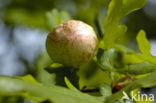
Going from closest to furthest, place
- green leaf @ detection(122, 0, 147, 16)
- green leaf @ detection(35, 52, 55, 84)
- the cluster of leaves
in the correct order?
the cluster of leaves < green leaf @ detection(122, 0, 147, 16) < green leaf @ detection(35, 52, 55, 84)

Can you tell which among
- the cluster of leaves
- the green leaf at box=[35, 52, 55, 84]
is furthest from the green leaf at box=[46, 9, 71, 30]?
the cluster of leaves

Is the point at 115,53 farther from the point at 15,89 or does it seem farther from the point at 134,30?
the point at 134,30

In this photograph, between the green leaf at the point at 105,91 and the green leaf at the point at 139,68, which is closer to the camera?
the green leaf at the point at 105,91

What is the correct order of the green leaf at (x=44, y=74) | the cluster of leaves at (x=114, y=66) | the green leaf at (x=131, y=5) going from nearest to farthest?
the cluster of leaves at (x=114, y=66) → the green leaf at (x=131, y=5) → the green leaf at (x=44, y=74)

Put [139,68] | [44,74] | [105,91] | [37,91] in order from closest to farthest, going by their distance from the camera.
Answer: [37,91] < [105,91] < [139,68] < [44,74]

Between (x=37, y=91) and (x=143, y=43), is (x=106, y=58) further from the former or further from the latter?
(x=37, y=91)

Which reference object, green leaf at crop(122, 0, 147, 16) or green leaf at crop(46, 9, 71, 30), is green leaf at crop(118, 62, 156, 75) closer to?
green leaf at crop(122, 0, 147, 16)

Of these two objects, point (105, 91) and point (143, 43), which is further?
point (143, 43)

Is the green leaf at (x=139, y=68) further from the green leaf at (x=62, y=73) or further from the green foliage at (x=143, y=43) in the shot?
the green leaf at (x=62, y=73)

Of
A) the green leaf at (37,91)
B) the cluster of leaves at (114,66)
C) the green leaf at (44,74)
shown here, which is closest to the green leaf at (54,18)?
the green leaf at (44,74)

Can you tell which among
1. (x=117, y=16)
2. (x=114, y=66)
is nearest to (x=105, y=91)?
(x=114, y=66)

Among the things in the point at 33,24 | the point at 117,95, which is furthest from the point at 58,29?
the point at 33,24

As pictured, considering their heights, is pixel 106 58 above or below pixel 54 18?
below
